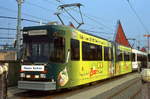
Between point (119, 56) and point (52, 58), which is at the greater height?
point (119, 56)

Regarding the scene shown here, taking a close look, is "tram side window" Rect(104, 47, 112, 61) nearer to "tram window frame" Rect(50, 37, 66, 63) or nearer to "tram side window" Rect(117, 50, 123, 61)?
"tram side window" Rect(117, 50, 123, 61)

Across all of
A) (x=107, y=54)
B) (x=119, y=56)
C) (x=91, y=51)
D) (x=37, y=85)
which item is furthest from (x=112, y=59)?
(x=37, y=85)

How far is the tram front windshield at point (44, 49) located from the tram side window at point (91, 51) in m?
2.37

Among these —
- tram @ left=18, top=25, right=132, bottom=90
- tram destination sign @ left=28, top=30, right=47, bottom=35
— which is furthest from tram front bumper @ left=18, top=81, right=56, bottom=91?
tram destination sign @ left=28, top=30, right=47, bottom=35

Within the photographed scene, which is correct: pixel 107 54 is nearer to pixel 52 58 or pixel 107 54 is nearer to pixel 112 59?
pixel 112 59

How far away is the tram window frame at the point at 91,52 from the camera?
14.6m

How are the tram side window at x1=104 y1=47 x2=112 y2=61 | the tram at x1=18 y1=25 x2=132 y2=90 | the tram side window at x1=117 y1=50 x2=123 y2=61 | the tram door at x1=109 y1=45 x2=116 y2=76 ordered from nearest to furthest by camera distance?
the tram at x1=18 y1=25 x2=132 y2=90 < the tram side window at x1=104 y1=47 x2=112 y2=61 < the tram door at x1=109 y1=45 x2=116 y2=76 < the tram side window at x1=117 y1=50 x2=123 y2=61

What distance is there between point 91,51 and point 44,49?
431cm

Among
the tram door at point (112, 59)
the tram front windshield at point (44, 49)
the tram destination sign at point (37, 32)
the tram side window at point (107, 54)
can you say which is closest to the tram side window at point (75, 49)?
the tram front windshield at point (44, 49)

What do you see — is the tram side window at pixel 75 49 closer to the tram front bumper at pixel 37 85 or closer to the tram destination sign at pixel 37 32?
the tram destination sign at pixel 37 32

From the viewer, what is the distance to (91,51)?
1572 cm

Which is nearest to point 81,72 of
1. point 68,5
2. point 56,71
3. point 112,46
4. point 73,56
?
point 73,56

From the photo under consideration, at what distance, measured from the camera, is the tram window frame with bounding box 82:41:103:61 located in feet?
48.0

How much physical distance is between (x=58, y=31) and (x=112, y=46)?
9837mm
